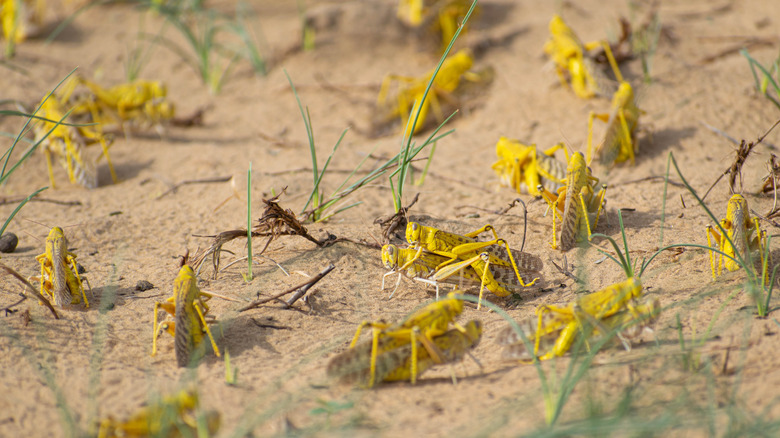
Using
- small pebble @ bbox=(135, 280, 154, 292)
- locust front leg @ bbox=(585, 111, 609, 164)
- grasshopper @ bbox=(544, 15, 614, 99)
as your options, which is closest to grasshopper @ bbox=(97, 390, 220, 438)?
small pebble @ bbox=(135, 280, 154, 292)

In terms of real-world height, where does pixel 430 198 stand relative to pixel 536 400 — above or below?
above

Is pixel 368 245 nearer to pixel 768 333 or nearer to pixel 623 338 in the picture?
pixel 623 338

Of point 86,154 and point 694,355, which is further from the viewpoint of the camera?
point 86,154

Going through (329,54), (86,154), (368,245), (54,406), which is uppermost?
(329,54)

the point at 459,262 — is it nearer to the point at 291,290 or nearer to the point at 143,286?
the point at 291,290

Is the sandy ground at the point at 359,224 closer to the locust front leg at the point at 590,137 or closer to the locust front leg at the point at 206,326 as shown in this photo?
the locust front leg at the point at 206,326

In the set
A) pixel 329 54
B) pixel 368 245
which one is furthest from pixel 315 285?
pixel 329 54

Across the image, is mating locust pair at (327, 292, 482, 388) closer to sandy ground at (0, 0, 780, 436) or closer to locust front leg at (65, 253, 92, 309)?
sandy ground at (0, 0, 780, 436)
